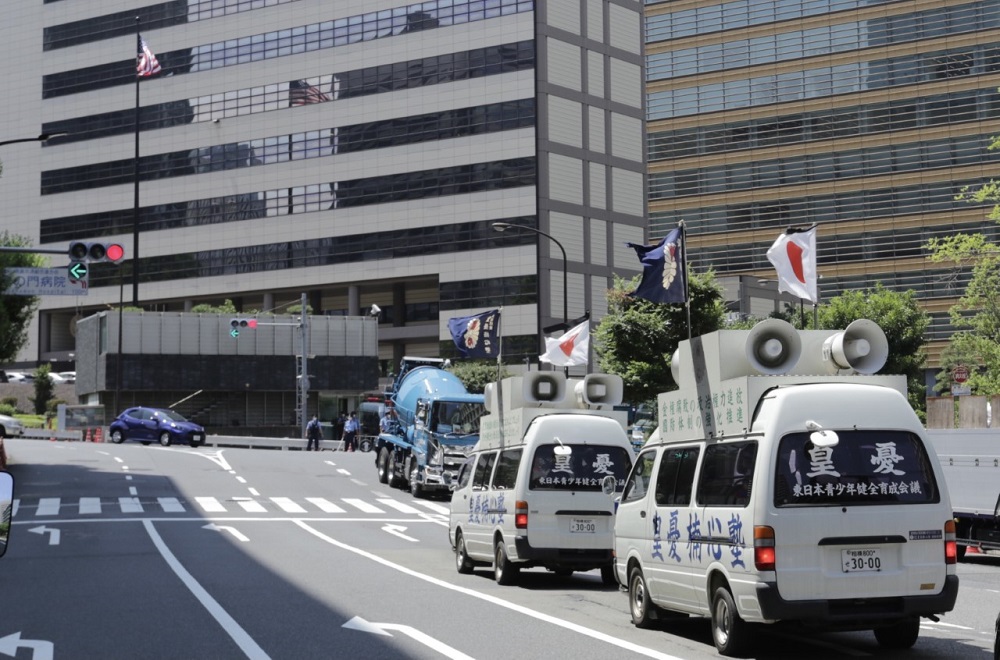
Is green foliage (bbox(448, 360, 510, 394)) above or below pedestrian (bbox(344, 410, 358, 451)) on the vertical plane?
above

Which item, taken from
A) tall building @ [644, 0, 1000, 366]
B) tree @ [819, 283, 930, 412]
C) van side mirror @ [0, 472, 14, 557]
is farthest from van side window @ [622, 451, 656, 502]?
tall building @ [644, 0, 1000, 366]

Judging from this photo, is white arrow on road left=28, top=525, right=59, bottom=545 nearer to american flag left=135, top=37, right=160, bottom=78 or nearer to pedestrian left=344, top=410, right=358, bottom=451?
pedestrian left=344, top=410, right=358, bottom=451

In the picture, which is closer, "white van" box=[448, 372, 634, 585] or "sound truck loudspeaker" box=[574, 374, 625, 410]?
"white van" box=[448, 372, 634, 585]

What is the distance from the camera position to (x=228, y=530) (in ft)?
88.7

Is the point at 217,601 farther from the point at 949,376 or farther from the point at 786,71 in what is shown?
the point at 786,71

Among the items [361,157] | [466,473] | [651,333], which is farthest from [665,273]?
[361,157]

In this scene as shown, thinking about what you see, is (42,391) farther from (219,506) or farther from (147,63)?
(219,506)

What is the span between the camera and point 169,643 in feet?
39.5

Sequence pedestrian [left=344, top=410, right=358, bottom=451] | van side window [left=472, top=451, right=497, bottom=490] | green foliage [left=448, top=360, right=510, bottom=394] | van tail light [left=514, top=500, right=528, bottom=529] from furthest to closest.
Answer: green foliage [left=448, top=360, right=510, bottom=394]
pedestrian [left=344, top=410, right=358, bottom=451]
van side window [left=472, top=451, right=497, bottom=490]
van tail light [left=514, top=500, right=528, bottom=529]

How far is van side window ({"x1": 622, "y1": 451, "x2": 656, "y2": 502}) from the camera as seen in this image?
44.2 ft

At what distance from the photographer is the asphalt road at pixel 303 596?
11.8 metres

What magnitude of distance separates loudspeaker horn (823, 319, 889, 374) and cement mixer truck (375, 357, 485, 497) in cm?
2445

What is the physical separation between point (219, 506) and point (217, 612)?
63.3 feet

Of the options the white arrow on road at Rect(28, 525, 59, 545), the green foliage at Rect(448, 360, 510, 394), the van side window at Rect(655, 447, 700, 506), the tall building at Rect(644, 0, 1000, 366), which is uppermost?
the tall building at Rect(644, 0, 1000, 366)
